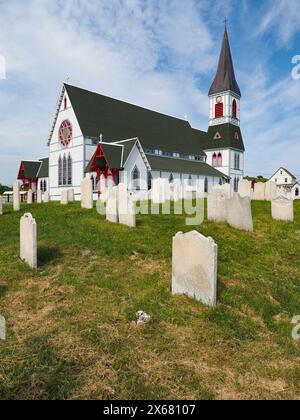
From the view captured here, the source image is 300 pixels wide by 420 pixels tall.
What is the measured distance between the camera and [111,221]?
12266 millimetres

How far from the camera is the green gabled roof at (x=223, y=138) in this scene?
50.0 meters

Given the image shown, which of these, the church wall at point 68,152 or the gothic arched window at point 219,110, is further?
the gothic arched window at point 219,110

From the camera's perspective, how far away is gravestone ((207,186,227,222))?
38.9 feet

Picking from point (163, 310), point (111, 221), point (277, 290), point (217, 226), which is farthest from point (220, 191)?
point (163, 310)

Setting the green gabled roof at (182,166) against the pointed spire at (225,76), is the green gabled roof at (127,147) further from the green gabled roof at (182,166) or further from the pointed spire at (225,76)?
the pointed spire at (225,76)

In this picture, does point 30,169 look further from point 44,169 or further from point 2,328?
point 2,328

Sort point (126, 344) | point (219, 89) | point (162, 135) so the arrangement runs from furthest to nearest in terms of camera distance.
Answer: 1. point (219, 89)
2. point (162, 135)
3. point (126, 344)

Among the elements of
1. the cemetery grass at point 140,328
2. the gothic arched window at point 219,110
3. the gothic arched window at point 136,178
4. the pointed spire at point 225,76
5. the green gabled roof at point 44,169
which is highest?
the pointed spire at point 225,76

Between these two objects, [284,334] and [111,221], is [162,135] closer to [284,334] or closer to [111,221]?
[111,221]

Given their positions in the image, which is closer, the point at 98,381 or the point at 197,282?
the point at 98,381

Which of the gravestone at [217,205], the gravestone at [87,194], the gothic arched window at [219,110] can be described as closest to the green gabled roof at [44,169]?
the gravestone at [87,194]

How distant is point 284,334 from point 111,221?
26.5ft

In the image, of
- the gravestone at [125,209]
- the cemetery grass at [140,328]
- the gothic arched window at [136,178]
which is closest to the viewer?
the cemetery grass at [140,328]

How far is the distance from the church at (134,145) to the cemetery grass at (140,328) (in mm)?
16568
